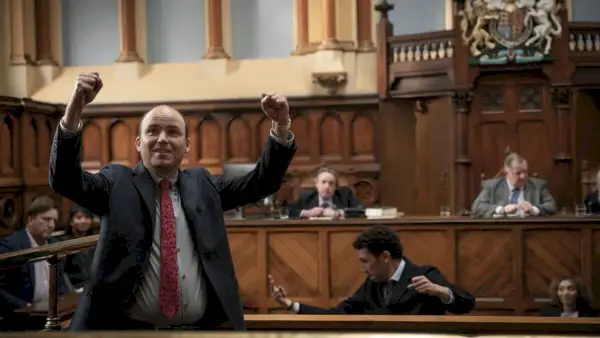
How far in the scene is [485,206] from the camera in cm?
627

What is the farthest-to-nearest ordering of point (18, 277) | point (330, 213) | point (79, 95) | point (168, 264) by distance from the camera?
point (330, 213), point (18, 277), point (168, 264), point (79, 95)

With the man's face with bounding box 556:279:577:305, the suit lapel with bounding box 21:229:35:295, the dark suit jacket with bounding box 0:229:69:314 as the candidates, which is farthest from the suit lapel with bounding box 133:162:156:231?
the man's face with bounding box 556:279:577:305

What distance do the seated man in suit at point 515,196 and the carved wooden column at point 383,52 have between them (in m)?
2.57

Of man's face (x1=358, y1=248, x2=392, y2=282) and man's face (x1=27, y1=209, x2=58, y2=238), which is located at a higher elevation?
man's face (x1=27, y1=209, x2=58, y2=238)

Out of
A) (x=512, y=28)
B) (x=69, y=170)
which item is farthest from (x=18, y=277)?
(x=512, y=28)

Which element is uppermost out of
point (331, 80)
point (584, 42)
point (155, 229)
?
point (584, 42)

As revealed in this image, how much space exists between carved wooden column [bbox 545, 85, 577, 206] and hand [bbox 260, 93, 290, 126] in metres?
6.39

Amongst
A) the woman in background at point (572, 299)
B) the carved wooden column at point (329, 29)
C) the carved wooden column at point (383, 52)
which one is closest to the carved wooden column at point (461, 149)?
the carved wooden column at point (383, 52)

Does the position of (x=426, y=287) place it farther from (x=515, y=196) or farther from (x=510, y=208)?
(x=515, y=196)

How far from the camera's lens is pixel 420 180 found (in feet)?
28.7

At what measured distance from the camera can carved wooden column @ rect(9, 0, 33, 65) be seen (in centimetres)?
950

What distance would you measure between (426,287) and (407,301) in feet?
0.82

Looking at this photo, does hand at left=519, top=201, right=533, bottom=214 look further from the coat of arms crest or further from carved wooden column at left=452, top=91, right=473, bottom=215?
the coat of arms crest

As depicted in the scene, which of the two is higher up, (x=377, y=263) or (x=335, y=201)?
(x=335, y=201)
